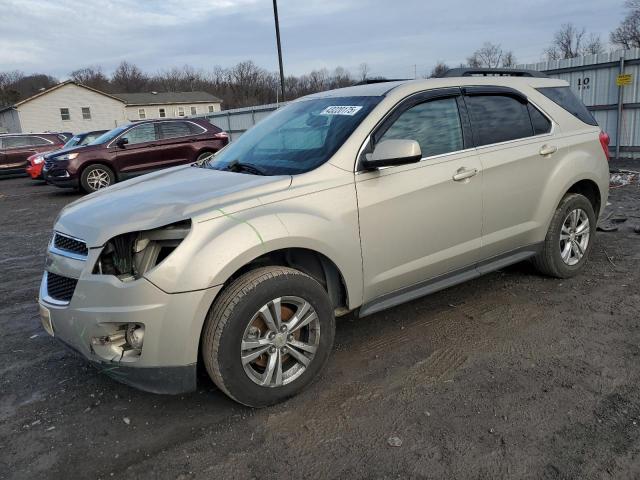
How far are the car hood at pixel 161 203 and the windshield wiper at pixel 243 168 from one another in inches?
4.1

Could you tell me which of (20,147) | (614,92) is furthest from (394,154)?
(20,147)

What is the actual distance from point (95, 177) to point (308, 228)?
11.5 meters

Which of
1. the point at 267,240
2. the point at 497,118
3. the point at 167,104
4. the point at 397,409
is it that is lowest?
the point at 397,409

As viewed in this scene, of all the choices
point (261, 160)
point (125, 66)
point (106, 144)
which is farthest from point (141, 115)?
point (261, 160)

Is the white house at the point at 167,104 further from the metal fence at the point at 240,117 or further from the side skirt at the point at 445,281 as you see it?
the side skirt at the point at 445,281

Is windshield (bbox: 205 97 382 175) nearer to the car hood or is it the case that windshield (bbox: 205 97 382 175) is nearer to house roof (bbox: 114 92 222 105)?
the car hood

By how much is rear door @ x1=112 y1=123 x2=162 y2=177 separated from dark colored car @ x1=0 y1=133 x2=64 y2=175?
848 centimetres

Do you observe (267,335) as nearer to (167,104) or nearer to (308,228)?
(308,228)

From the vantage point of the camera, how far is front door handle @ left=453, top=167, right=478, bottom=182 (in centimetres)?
369

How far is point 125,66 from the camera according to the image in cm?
10381

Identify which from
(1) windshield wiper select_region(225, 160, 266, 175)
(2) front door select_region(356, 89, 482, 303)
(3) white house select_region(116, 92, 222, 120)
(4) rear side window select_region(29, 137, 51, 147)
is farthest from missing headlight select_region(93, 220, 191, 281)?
(3) white house select_region(116, 92, 222, 120)

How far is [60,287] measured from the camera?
117 inches

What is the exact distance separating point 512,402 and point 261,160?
223cm

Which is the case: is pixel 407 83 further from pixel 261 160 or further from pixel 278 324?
pixel 278 324
